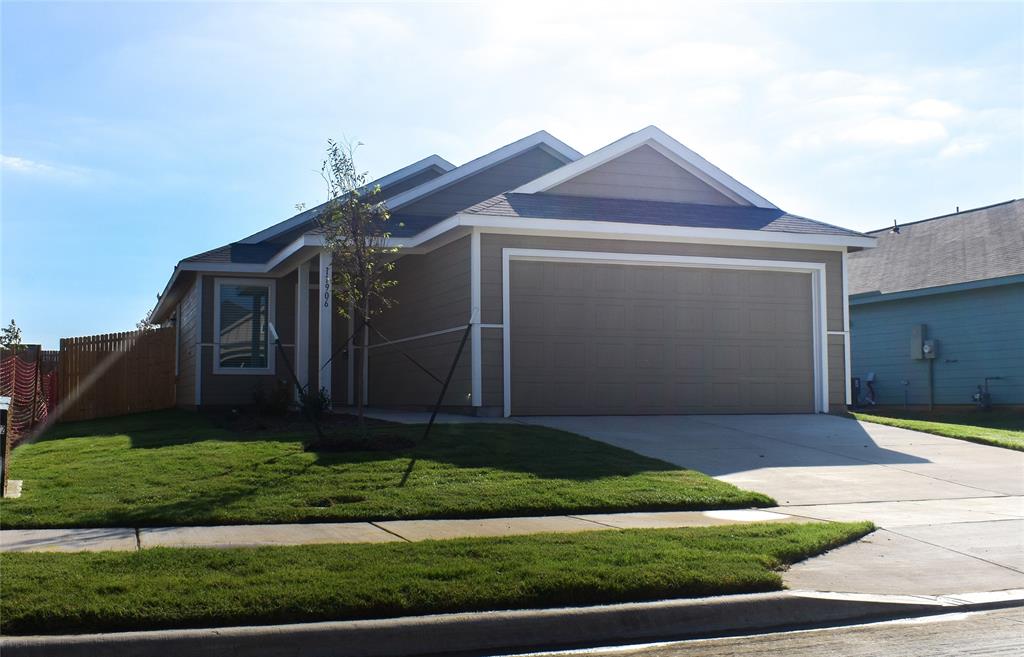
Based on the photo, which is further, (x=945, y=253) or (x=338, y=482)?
(x=945, y=253)

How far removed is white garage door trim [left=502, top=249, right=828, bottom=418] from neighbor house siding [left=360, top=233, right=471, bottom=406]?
661 millimetres

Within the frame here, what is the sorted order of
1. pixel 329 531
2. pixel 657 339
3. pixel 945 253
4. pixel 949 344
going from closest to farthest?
pixel 329 531, pixel 657 339, pixel 949 344, pixel 945 253

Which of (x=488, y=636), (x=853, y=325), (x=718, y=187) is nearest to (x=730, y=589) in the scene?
(x=488, y=636)

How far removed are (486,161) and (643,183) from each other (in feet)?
12.1

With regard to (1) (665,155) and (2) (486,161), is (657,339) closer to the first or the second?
(1) (665,155)

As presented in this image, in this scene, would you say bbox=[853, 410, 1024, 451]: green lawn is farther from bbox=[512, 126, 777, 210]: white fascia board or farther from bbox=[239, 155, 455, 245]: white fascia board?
bbox=[239, 155, 455, 245]: white fascia board

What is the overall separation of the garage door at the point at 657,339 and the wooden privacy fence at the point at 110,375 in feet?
34.9

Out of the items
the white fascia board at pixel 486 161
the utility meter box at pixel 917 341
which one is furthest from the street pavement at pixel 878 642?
the utility meter box at pixel 917 341

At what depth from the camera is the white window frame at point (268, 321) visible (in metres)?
20.4

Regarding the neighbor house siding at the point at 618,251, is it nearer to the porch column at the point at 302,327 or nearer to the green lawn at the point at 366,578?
the porch column at the point at 302,327

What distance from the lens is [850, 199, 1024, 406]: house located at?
76.9 feet

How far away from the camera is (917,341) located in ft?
83.8

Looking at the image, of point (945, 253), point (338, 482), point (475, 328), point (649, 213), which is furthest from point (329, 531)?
point (945, 253)

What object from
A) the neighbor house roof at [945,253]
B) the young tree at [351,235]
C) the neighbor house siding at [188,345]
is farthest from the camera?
the neighbor house roof at [945,253]
